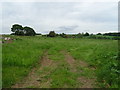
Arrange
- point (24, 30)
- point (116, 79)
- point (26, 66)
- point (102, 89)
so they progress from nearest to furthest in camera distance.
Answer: point (102, 89) → point (116, 79) → point (26, 66) → point (24, 30)

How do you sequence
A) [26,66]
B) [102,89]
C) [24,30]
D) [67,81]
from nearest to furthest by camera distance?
[102,89], [67,81], [26,66], [24,30]

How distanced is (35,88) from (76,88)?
138 centimetres

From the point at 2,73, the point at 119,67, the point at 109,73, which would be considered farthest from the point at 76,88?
the point at 2,73

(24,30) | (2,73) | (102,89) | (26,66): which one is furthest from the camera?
(24,30)

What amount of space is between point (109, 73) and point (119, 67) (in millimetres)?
A: 797

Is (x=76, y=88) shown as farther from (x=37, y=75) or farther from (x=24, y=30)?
(x=24, y=30)

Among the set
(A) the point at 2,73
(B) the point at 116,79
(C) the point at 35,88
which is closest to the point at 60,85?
(C) the point at 35,88

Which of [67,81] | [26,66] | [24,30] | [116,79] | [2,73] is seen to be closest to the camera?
[116,79]

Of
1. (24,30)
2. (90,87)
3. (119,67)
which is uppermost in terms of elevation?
(24,30)

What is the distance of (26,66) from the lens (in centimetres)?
666

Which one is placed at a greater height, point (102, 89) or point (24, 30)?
point (24, 30)

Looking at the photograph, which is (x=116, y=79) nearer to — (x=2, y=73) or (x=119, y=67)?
(x=119, y=67)

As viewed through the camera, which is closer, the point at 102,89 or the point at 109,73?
the point at 102,89

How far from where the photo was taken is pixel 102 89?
4.24 meters
